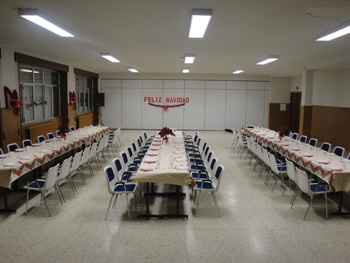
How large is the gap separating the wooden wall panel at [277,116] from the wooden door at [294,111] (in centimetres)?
24

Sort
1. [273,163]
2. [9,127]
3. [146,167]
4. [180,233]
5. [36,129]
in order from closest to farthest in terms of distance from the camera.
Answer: [180,233] < [146,167] < [273,163] < [9,127] < [36,129]

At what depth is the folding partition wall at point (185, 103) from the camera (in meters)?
17.9

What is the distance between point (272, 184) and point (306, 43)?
363cm

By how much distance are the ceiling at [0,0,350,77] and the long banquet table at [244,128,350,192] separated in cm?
268

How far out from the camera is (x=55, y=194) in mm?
6582

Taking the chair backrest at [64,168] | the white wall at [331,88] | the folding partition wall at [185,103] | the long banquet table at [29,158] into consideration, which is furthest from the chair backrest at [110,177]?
the folding partition wall at [185,103]

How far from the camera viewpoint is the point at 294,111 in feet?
58.1

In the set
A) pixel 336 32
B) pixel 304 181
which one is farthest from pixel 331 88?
pixel 304 181

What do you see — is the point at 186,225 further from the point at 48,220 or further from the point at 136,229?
the point at 48,220

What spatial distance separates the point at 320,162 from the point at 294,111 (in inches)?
492

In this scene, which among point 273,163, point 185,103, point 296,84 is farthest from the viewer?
point 185,103

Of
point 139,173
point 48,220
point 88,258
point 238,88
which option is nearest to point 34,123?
point 48,220

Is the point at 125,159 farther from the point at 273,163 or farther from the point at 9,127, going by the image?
the point at 9,127

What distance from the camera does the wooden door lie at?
17.4 m
